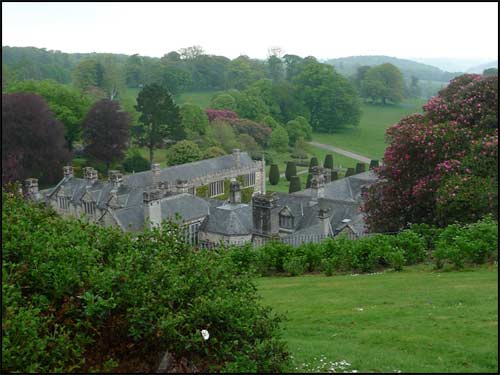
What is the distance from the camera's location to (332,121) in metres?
113

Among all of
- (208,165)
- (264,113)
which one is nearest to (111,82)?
(264,113)

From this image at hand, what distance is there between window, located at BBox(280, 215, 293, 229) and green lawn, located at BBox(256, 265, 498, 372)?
19.0m

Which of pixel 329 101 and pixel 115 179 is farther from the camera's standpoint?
pixel 329 101

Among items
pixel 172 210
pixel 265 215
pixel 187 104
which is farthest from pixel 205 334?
pixel 187 104

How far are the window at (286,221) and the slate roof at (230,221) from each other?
1.89 metres

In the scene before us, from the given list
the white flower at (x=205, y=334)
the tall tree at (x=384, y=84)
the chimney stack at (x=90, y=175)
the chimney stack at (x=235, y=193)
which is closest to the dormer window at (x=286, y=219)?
the chimney stack at (x=235, y=193)

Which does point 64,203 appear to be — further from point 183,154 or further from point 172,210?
point 183,154

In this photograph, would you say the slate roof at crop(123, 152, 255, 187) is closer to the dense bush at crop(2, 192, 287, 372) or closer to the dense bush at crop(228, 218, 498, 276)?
the dense bush at crop(228, 218, 498, 276)

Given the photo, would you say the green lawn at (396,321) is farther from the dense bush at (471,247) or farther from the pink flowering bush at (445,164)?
the pink flowering bush at (445,164)

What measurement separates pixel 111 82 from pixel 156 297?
11174 centimetres

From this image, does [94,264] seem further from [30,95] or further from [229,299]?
[30,95]

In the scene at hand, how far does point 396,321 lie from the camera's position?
11.5 metres

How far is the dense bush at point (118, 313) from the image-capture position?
820 cm

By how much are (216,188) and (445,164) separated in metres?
35.7
